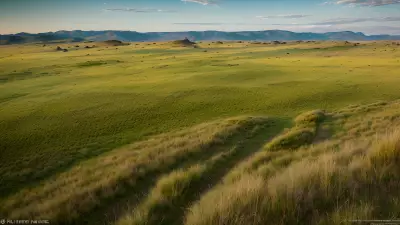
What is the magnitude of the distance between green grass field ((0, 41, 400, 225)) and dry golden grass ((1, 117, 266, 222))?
0.08 m

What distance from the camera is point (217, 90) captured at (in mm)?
40406

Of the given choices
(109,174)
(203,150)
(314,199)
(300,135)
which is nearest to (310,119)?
(300,135)

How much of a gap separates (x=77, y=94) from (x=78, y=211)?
1293 inches

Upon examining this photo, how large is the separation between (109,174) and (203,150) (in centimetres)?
612

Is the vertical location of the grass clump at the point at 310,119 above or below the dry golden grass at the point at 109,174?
above

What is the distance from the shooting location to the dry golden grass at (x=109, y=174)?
9648 mm

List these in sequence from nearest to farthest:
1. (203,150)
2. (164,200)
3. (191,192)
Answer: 1. (164,200)
2. (191,192)
3. (203,150)

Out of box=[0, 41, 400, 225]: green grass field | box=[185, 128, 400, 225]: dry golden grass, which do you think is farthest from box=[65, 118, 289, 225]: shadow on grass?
box=[185, 128, 400, 225]: dry golden grass

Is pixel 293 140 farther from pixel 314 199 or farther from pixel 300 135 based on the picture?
pixel 314 199

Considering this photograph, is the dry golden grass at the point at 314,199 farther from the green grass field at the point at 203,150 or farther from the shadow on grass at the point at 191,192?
the shadow on grass at the point at 191,192

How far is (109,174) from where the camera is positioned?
13.6m

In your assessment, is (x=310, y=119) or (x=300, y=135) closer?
(x=300, y=135)

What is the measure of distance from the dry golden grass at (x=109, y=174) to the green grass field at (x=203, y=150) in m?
0.08

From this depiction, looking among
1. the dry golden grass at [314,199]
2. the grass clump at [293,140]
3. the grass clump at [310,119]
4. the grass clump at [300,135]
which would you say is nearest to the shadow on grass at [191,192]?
the grass clump at [293,140]
